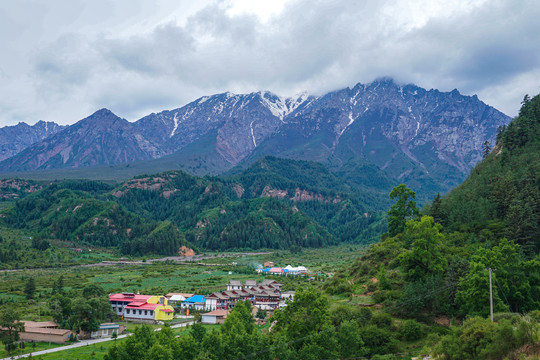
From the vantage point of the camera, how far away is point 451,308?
143 ft

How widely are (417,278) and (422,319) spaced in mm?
5682

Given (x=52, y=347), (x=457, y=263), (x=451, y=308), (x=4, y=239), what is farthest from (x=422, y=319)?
(x=4, y=239)

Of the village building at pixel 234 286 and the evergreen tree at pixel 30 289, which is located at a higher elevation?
the evergreen tree at pixel 30 289

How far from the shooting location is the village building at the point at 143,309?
68.3 m

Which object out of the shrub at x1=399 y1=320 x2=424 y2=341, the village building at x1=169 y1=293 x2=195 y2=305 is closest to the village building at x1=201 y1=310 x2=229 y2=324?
the village building at x1=169 y1=293 x2=195 y2=305

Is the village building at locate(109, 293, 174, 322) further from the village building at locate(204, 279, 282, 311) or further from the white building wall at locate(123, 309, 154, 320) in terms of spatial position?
the village building at locate(204, 279, 282, 311)

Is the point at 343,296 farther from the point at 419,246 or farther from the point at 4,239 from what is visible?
the point at 4,239

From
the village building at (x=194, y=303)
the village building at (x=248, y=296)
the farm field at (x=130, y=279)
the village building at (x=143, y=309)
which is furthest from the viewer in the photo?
the farm field at (x=130, y=279)

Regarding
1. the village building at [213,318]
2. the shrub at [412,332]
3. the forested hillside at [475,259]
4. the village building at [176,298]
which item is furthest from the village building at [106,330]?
the shrub at [412,332]

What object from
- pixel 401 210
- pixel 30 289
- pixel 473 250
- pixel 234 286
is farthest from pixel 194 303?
pixel 473 250

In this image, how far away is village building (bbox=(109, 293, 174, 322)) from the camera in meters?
68.3

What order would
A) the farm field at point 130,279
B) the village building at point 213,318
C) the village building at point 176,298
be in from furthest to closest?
the farm field at point 130,279 < the village building at point 176,298 < the village building at point 213,318

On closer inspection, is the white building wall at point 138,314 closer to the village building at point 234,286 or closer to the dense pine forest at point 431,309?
the dense pine forest at point 431,309

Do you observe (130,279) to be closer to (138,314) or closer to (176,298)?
(176,298)
